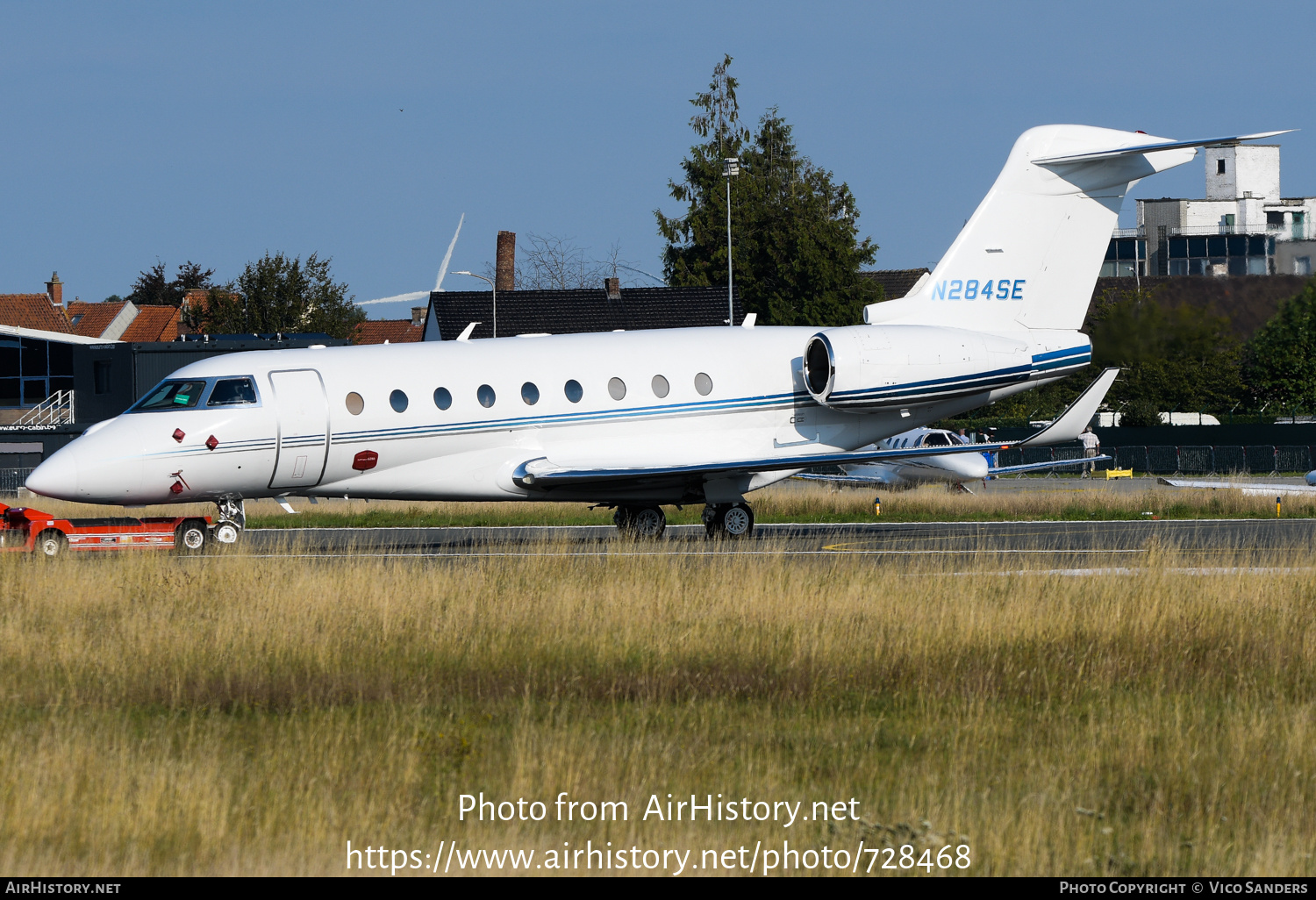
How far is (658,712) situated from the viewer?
861cm

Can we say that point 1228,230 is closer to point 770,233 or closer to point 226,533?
point 770,233

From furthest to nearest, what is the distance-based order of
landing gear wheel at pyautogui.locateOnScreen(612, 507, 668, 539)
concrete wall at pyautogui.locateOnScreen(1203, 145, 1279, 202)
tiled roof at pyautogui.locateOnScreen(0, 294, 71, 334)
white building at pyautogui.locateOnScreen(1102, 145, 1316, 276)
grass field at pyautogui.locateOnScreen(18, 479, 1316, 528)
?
concrete wall at pyautogui.locateOnScreen(1203, 145, 1279, 202) → white building at pyautogui.locateOnScreen(1102, 145, 1316, 276) → tiled roof at pyautogui.locateOnScreen(0, 294, 71, 334) → grass field at pyautogui.locateOnScreen(18, 479, 1316, 528) → landing gear wheel at pyautogui.locateOnScreen(612, 507, 668, 539)

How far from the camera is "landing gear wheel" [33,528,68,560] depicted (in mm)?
18500

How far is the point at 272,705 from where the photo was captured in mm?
9016

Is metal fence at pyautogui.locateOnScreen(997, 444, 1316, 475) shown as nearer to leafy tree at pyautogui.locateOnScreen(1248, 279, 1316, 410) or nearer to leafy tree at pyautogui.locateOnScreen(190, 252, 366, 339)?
leafy tree at pyautogui.locateOnScreen(1248, 279, 1316, 410)

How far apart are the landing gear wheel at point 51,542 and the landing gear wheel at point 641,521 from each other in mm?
8129

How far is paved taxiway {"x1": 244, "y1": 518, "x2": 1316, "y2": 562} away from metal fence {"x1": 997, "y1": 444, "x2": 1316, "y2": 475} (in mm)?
25172

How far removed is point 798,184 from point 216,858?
78.1 meters

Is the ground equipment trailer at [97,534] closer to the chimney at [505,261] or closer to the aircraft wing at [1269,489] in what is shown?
the aircraft wing at [1269,489]

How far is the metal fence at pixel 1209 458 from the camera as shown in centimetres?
4966

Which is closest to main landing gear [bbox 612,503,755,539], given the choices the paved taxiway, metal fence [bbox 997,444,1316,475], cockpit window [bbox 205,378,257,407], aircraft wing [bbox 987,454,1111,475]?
the paved taxiway

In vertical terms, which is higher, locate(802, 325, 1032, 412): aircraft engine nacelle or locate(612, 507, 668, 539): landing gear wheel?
locate(802, 325, 1032, 412): aircraft engine nacelle

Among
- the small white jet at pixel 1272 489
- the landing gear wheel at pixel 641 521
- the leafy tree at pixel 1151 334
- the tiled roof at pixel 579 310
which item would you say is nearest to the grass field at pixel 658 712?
the landing gear wheel at pixel 641 521

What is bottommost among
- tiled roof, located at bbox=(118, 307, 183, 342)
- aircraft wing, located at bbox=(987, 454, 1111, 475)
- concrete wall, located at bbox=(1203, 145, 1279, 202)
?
aircraft wing, located at bbox=(987, 454, 1111, 475)
